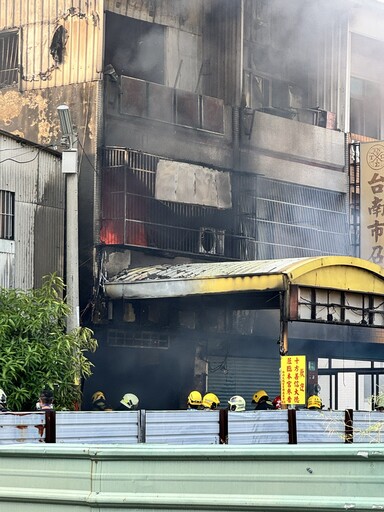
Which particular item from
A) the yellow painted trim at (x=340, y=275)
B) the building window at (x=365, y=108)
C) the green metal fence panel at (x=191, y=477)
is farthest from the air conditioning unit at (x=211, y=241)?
the green metal fence panel at (x=191, y=477)

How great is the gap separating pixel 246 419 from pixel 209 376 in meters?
11.9

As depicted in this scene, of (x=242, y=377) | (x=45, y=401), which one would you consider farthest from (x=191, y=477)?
(x=242, y=377)

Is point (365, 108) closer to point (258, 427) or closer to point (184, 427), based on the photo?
point (258, 427)

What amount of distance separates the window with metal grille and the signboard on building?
842 centimetres

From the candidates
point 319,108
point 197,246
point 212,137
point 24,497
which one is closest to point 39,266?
point 197,246

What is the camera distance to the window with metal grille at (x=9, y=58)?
25.8 m

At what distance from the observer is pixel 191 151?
2595cm

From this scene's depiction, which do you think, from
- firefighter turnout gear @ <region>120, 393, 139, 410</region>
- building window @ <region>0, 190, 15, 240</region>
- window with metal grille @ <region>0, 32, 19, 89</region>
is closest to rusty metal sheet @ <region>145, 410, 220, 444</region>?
firefighter turnout gear @ <region>120, 393, 139, 410</region>

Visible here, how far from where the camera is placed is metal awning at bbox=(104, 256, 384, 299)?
21375 mm

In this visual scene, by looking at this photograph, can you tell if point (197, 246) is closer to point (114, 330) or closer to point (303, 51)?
point (114, 330)

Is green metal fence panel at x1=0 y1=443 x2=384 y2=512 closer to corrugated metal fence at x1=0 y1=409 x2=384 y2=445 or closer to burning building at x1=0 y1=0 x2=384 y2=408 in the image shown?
corrugated metal fence at x1=0 y1=409 x2=384 y2=445

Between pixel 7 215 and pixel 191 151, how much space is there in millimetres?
5732

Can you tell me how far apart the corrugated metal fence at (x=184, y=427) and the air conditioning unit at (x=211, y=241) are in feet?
37.0

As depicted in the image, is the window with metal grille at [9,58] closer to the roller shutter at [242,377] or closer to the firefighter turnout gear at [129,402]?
the roller shutter at [242,377]
